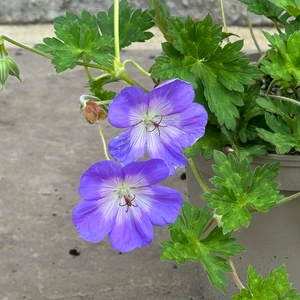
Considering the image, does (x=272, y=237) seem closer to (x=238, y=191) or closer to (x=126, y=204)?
(x=238, y=191)

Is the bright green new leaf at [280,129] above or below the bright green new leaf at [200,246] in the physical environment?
above

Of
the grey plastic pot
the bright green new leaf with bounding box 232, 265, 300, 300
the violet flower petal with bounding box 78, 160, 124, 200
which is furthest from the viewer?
the grey plastic pot

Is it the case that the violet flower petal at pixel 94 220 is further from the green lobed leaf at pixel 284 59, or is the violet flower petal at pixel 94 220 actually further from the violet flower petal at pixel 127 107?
the green lobed leaf at pixel 284 59

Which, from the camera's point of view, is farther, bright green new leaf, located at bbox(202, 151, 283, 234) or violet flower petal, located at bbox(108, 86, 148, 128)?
bright green new leaf, located at bbox(202, 151, 283, 234)

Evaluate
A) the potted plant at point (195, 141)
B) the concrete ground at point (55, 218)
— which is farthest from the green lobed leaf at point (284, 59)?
the concrete ground at point (55, 218)

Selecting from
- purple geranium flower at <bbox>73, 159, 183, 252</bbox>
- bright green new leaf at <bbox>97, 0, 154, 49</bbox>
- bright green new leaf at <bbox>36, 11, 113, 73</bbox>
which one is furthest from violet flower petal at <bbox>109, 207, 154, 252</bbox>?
bright green new leaf at <bbox>97, 0, 154, 49</bbox>

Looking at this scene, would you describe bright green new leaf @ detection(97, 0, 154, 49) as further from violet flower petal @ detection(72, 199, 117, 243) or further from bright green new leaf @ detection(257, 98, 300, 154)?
violet flower petal @ detection(72, 199, 117, 243)

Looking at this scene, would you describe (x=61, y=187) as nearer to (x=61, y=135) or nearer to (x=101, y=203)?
(x=61, y=135)
